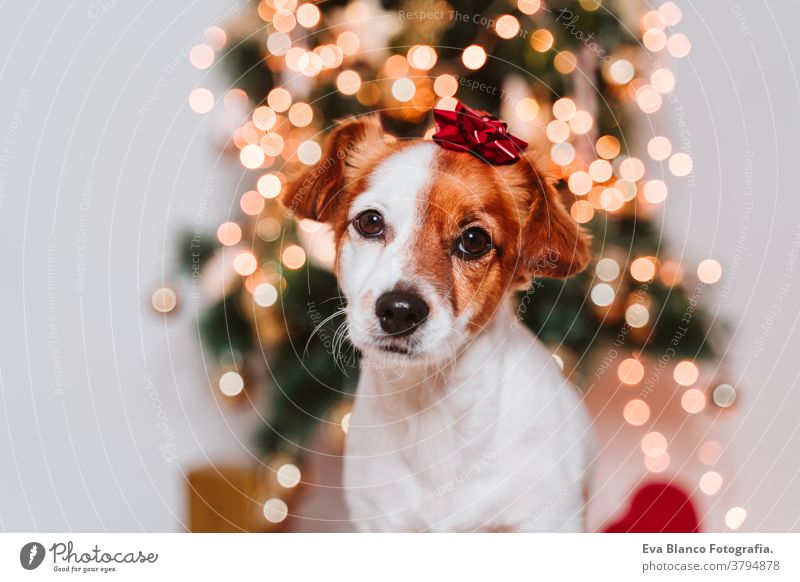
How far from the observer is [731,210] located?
1.15 meters

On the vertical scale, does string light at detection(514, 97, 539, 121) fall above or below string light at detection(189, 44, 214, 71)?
below

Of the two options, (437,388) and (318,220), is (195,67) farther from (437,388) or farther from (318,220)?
(437,388)

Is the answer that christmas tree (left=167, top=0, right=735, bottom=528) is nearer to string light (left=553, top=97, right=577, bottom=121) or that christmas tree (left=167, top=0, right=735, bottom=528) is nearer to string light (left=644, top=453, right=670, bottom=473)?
string light (left=553, top=97, right=577, bottom=121)

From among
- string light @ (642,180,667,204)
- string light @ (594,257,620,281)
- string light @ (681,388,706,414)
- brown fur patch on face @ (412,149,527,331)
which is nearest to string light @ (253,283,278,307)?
brown fur patch on face @ (412,149,527,331)

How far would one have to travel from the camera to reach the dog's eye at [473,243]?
0.87m

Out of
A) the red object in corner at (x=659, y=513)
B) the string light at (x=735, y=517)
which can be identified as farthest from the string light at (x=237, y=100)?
the string light at (x=735, y=517)

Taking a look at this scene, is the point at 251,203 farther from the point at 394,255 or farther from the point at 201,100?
the point at 394,255

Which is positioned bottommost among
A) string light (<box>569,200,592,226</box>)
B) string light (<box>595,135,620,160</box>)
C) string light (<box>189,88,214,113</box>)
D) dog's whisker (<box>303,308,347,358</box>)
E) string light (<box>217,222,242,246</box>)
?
dog's whisker (<box>303,308,347,358</box>)

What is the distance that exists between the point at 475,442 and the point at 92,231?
0.71 meters

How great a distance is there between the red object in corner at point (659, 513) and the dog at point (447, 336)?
135 mm

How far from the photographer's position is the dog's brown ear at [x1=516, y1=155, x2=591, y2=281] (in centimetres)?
92

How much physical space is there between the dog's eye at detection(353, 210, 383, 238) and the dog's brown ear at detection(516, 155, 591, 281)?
0.20 meters

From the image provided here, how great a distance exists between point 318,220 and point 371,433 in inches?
12.6
